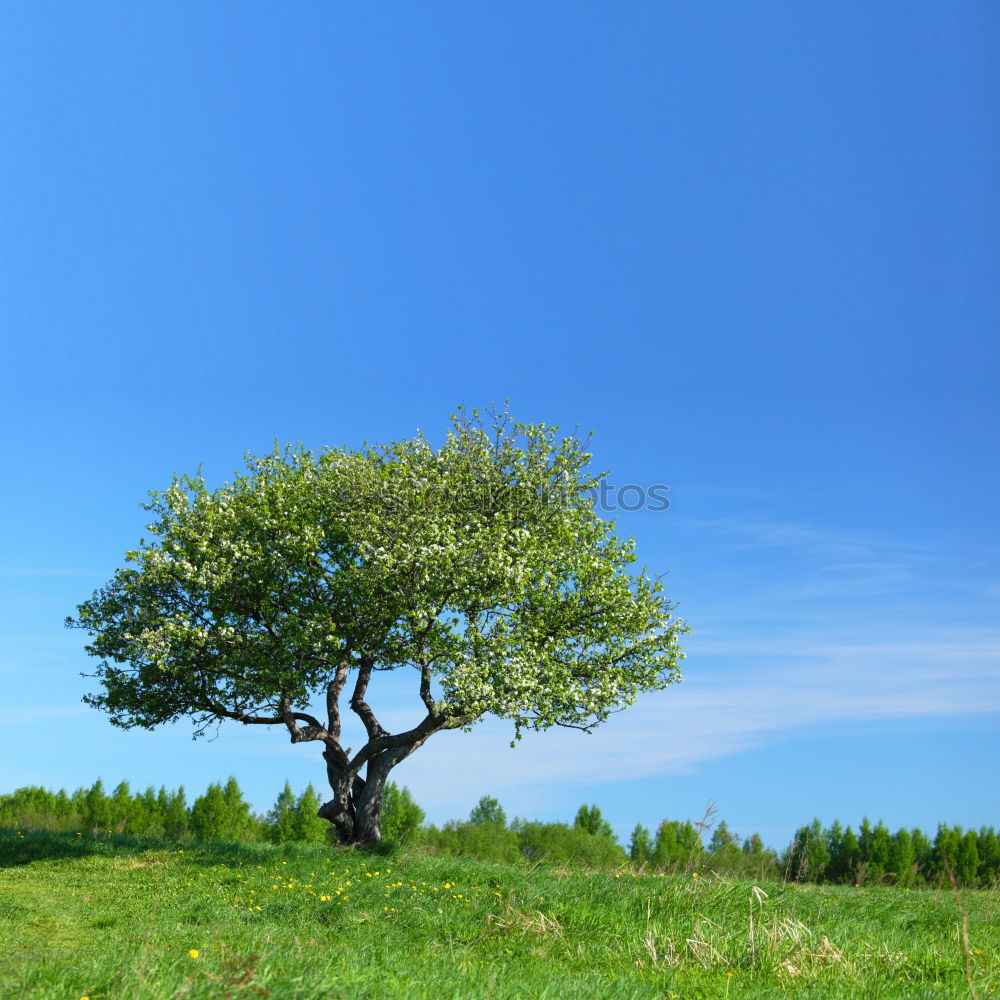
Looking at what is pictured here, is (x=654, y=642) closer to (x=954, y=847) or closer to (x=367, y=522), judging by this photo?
(x=367, y=522)

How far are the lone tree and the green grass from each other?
4309 millimetres

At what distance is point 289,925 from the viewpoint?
15.3 meters

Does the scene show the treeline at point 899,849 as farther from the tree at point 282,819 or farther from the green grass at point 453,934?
the green grass at point 453,934

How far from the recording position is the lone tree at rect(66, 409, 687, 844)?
2352 centimetres

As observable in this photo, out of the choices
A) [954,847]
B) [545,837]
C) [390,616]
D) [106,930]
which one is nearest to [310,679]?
A: [390,616]

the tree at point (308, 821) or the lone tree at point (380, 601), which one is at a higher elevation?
the lone tree at point (380, 601)

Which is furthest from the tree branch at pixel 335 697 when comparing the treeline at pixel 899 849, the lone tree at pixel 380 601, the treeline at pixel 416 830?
the treeline at pixel 899 849

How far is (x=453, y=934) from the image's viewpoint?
14.1 metres

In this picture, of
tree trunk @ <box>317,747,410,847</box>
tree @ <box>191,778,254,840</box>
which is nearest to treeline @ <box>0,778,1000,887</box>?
tree @ <box>191,778,254,840</box>

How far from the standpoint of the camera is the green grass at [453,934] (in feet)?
28.3

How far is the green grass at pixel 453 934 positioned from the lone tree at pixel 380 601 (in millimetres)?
4309

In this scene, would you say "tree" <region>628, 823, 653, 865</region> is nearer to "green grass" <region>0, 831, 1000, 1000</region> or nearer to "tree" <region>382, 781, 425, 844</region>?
"tree" <region>382, 781, 425, 844</region>

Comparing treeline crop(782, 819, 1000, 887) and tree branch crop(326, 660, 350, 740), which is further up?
tree branch crop(326, 660, 350, 740)

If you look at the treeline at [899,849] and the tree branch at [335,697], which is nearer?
the tree branch at [335,697]
